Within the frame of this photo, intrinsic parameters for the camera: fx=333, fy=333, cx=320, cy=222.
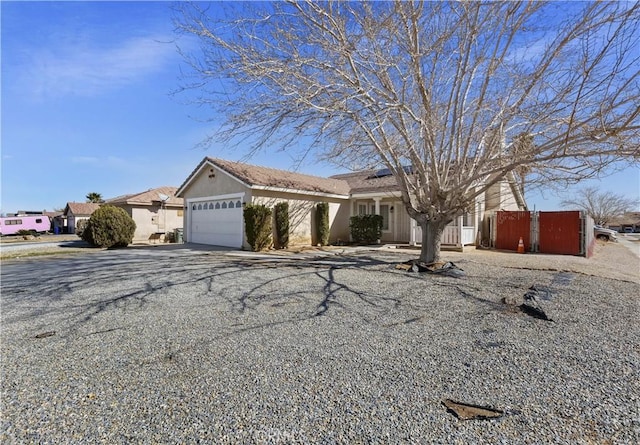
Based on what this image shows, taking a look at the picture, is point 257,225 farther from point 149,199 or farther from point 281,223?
point 149,199

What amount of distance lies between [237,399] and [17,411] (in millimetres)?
1809

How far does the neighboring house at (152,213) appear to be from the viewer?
23.5 metres

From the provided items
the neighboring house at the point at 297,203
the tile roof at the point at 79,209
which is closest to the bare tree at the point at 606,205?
the neighboring house at the point at 297,203

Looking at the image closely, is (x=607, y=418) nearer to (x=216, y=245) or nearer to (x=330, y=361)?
(x=330, y=361)

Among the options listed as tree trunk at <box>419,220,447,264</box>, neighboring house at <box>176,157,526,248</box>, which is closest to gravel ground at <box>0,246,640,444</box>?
tree trunk at <box>419,220,447,264</box>

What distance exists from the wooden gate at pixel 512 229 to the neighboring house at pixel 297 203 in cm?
70

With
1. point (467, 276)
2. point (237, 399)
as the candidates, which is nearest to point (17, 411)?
point (237, 399)

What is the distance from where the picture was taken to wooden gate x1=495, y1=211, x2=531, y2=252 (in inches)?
620

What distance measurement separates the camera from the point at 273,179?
651 inches

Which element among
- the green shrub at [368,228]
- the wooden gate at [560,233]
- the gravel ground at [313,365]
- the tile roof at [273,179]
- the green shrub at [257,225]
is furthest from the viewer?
the green shrub at [368,228]

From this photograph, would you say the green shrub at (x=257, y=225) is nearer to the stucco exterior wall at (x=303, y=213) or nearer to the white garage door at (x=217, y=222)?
the stucco exterior wall at (x=303, y=213)

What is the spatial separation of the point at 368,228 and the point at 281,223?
4.98 m

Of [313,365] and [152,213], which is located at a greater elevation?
[152,213]

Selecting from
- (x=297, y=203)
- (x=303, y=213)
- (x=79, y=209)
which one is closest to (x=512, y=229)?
(x=303, y=213)
